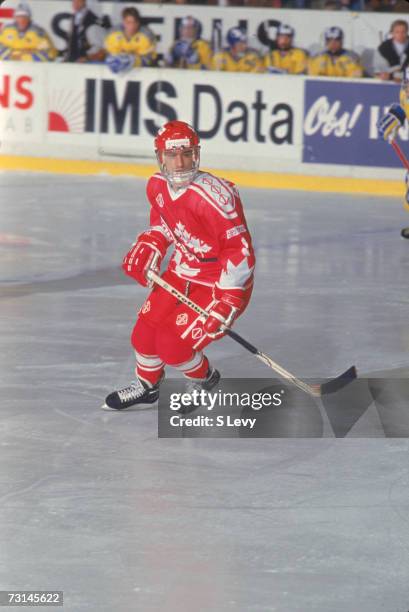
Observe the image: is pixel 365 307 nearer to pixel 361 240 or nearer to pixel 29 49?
pixel 361 240

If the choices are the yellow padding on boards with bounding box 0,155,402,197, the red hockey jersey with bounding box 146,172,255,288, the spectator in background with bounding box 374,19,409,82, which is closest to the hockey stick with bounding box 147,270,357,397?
the red hockey jersey with bounding box 146,172,255,288

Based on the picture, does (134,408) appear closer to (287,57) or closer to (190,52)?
(287,57)

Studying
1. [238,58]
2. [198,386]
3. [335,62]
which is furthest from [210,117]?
[198,386]

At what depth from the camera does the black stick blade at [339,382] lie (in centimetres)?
609

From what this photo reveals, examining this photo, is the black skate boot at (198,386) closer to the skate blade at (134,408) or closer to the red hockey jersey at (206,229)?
the skate blade at (134,408)

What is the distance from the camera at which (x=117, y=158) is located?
536 inches

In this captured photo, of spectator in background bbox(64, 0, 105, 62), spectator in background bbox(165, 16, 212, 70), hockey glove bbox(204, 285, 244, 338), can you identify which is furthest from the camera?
spectator in background bbox(64, 0, 105, 62)

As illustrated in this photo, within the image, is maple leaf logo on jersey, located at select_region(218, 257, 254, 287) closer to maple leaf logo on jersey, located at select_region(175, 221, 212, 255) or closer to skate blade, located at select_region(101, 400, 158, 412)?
maple leaf logo on jersey, located at select_region(175, 221, 212, 255)

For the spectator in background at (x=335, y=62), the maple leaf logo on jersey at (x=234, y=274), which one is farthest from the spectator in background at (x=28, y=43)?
the maple leaf logo on jersey at (x=234, y=274)

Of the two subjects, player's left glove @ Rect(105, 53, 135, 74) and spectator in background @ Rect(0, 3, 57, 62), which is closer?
player's left glove @ Rect(105, 53, 135, 74)

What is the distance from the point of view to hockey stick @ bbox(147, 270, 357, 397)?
222 inches

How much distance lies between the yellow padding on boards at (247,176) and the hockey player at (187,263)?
718cm

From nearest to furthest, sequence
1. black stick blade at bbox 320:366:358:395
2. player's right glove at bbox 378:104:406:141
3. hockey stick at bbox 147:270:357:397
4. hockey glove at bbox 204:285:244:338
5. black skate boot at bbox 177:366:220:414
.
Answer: hockey glove at bbox 204:285:244:338 → hockey stick at bbox 147:270:357:397 → black skate boot at bbox 177:366:220:414 → black stick blade at bbox 320:366:358:395 → player's right glove at bbox 378:104:406:141

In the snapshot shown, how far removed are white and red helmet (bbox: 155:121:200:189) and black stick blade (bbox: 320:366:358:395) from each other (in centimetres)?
117
